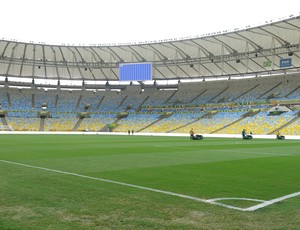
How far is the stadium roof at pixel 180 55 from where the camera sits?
53969mm

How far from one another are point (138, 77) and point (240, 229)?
61479 mm

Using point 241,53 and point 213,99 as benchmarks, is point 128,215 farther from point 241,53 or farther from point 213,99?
point 213,99

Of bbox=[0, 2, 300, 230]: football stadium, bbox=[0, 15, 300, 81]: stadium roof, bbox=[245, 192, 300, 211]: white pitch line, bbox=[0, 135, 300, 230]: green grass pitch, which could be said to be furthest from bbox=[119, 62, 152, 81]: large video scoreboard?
bbox=[245, 192, 300, 211]: white pitch line

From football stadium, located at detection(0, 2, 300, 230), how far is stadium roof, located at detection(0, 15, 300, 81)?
244mm

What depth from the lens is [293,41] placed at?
2117 inches

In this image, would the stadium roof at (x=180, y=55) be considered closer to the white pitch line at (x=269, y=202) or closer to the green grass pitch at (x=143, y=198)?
the green grass pitch at (x=143, y=198)

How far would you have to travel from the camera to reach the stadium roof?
177 ft

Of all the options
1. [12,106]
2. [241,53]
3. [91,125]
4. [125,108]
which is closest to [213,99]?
[241,53]

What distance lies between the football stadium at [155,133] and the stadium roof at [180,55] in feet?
0.80

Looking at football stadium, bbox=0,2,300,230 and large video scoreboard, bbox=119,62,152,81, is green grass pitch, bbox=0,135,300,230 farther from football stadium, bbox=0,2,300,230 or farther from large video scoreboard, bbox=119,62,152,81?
large video scoreboard, bbox=119,62,152,81

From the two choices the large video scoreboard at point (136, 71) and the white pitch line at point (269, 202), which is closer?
the white pitch line at point (269, 202)

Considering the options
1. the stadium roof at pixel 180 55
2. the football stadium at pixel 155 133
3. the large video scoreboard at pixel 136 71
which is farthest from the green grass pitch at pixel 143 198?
the large video scoreboard at pixel 136 71

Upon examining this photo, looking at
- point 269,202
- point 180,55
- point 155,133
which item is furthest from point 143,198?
point 180,55

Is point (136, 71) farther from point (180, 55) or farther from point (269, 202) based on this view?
point (269, 202)
